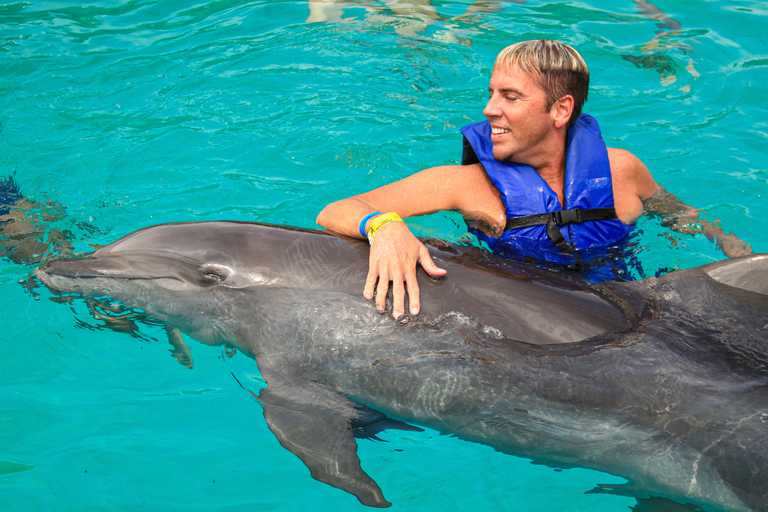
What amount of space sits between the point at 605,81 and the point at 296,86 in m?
4.72

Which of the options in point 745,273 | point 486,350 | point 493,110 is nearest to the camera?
point 486,350

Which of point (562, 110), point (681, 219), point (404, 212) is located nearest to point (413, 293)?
point (404, 212)

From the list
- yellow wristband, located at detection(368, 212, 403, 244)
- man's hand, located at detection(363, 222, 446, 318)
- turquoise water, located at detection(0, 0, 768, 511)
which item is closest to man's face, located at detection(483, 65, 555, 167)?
turquoise water, located at detection(0, 0, 768, 511)

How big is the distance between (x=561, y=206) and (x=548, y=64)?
47.2 inches

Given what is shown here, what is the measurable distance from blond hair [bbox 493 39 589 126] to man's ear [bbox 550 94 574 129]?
0.04 metres

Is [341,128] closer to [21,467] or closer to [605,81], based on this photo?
[605,81]

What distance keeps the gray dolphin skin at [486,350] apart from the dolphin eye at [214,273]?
0.01 m

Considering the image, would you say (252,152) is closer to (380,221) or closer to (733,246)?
(380,221)

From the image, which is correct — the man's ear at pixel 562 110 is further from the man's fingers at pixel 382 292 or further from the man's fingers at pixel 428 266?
the man's fingers at pixel 382 292

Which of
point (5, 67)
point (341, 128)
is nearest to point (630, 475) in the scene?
point (341, 128)

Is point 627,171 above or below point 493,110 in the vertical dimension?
below

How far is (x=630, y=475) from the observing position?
387cm

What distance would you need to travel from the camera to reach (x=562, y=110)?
5.11 metres

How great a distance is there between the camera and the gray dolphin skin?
366 centimetres
